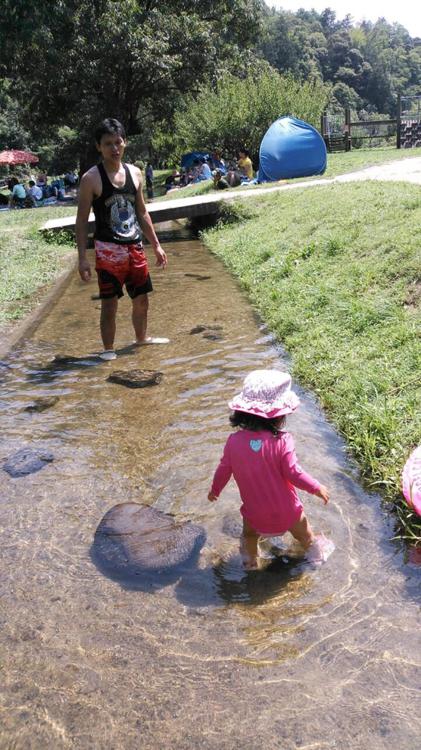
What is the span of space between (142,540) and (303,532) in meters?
0.84

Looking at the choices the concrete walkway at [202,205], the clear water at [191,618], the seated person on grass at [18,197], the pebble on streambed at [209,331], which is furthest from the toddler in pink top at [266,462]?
the seated person on grass at [18,197]

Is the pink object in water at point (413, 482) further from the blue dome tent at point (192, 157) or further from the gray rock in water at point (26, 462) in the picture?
the blue dome tent at point (192, 157)

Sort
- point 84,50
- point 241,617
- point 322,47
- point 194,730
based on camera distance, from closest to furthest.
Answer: point 194,730 < point 241,617 < point 84,50 < point 322,47

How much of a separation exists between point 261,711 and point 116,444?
2.42m

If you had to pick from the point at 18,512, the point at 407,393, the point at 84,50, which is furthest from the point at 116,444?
the point at 84,50

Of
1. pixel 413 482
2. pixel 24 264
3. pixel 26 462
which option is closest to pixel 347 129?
pixel 24 264

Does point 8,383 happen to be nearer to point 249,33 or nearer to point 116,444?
point 116,444

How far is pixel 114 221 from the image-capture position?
18.1 feet

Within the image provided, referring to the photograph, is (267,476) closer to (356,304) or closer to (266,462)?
(266,462)

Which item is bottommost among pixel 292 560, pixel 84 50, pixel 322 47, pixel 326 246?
pixel 292 560

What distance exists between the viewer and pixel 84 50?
2406 centimetres

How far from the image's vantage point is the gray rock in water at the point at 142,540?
310 centimetres

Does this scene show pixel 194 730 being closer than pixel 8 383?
Yes

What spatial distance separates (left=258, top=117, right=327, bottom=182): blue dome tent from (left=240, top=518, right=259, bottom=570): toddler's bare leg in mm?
17080
